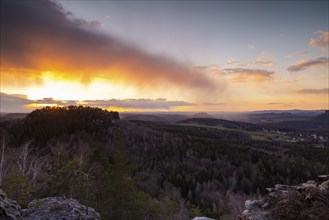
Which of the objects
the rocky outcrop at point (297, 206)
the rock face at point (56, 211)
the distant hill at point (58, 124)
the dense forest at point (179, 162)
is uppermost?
the rocky outcrop at point (297, 206)

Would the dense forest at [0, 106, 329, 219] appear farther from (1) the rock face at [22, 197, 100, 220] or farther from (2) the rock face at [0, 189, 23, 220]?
(2) the rock face at [0, 189, 23, 220]

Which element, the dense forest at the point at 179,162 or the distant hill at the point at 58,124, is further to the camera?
the distant hill at the point at 58,124

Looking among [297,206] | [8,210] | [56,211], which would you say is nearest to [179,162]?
[56,211]

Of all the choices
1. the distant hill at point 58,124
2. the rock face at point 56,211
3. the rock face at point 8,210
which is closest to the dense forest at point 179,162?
the distant hill at point 58,124

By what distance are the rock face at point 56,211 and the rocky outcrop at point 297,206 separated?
790cm

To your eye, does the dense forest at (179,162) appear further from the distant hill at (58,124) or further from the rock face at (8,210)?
the rock face at (8,210)

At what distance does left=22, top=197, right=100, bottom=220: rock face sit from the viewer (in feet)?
42.2

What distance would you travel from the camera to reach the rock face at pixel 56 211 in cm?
1288

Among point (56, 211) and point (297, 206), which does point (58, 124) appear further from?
point (297, 206)

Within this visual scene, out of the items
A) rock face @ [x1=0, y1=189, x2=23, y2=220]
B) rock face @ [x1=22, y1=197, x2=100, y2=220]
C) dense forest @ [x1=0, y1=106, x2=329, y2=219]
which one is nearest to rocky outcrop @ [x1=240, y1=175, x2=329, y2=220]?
rock face @ [x1=22, y1=197, x2=100, y2=220]

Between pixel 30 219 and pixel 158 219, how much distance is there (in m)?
39.0

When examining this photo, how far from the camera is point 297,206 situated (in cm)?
1198

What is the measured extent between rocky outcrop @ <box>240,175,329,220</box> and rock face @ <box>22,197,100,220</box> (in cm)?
790

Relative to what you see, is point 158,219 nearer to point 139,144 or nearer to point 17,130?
point 17,130
